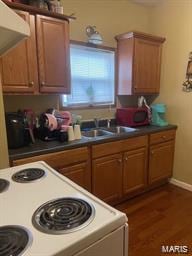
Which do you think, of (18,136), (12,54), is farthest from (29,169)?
(12,54)

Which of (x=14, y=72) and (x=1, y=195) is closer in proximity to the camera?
(x=1, y=195)

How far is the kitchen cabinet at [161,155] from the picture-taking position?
2.61m

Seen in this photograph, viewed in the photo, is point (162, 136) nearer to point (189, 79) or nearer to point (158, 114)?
point (158, 114)

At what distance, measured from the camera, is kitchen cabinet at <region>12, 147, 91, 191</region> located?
177 centimetres

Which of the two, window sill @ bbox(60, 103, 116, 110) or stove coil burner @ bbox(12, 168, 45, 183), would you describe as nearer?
stove coil burner @ bbox(12, 168, 45, 183)

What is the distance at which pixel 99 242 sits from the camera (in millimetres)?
678

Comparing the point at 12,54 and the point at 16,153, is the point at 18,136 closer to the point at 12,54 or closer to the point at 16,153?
the point at 16,153

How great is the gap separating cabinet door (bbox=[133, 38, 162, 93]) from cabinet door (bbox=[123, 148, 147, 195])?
88cm

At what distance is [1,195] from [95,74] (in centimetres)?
213

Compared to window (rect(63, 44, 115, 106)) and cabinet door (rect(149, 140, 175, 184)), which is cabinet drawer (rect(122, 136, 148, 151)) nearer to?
cabinet door (rect(149, 140, 175, 184))

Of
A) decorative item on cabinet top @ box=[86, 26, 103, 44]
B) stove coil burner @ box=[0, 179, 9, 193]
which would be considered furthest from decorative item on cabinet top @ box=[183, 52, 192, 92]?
stove coil burner @ box=[0, 179, 9, 193]

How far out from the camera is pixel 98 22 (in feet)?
8.49

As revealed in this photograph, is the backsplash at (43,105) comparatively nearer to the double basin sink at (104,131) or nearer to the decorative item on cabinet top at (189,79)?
the double basin sink at (104,131)

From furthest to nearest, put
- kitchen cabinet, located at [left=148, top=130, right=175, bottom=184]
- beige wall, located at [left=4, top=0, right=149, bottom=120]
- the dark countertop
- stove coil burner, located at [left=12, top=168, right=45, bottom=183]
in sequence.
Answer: kitchen cabinet, located at [left=148, top=130, right=175, bottom=184] → beige wall, located at [left=4, top=0, right=149, bottom=120] → the dark countertop → stove coil burner, located at [left=12, top=168, right=45, bottom=183]
